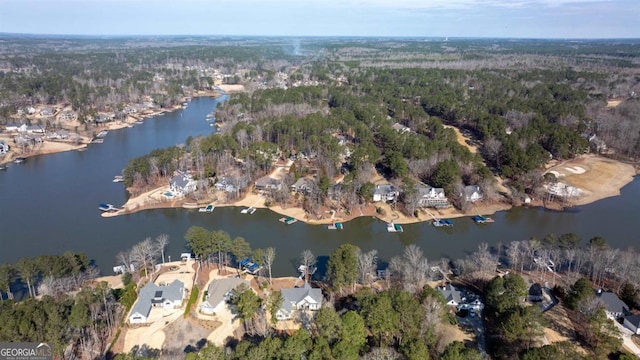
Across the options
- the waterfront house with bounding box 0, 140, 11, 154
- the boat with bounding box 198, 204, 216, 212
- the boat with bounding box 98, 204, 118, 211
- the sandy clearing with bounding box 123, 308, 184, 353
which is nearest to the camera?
the sandy clearing with bounding box 123, 308, 184, 353

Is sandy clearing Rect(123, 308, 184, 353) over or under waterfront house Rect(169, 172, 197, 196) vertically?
under

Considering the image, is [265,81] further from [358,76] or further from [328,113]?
[328,113]

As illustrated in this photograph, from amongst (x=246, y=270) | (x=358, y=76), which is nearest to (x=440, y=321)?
(x=246, y=270)

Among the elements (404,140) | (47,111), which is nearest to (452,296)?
(404,140)

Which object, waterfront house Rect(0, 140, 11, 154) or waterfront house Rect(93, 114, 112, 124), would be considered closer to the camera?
waterfront house Rect(0, 140, 11, 154)

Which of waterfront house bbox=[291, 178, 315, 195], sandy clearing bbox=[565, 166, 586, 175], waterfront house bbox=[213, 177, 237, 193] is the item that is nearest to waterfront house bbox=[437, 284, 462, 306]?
waterfront house bbox=[291, 178, 315, 195]

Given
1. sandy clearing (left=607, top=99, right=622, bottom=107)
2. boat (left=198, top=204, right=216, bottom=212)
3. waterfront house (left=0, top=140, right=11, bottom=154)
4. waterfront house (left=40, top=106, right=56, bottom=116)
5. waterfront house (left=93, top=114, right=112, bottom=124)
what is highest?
sandy clearing (left=607, top=99, right=622, bottom=107)

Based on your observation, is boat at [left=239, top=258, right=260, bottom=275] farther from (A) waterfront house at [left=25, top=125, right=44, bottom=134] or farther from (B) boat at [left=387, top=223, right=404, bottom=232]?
(A) waterfront house at [left=25, top=125, right=44, bottom=134]

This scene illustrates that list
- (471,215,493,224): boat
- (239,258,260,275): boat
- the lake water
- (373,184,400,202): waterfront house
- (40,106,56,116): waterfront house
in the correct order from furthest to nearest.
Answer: (40,106,56,116): waterfront house
(373,184,400,202): waterfront house
(471,215,493,224): boat
the lake water
(239,258,260,275): boat
